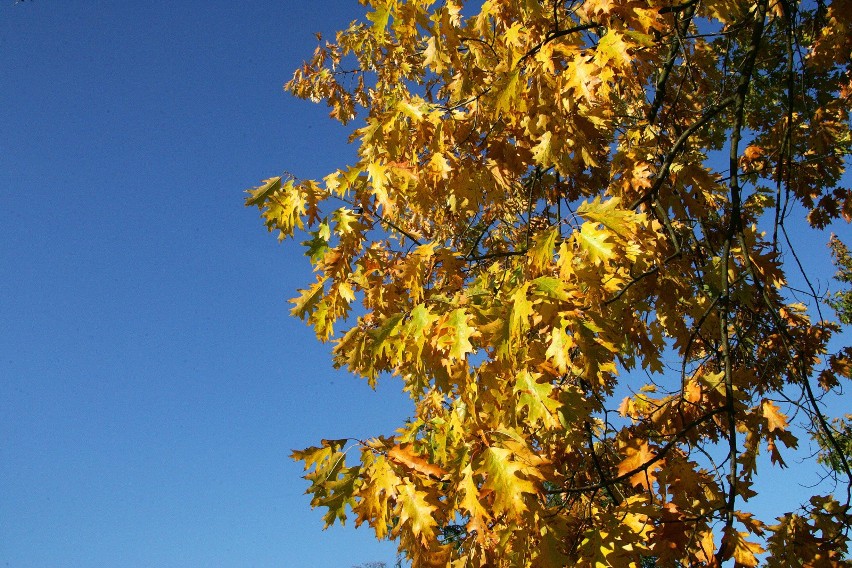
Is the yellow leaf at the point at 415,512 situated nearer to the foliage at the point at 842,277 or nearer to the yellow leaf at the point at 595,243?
the yellow leaf at the point at 595,243

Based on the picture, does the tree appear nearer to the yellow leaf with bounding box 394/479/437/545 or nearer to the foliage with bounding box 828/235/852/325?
the yellow leaf with bounding box 394/479/437/545

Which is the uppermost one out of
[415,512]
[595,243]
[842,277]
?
[842,277]

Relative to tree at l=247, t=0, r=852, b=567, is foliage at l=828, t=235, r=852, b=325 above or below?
above

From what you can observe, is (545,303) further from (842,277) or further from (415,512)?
(842,277)

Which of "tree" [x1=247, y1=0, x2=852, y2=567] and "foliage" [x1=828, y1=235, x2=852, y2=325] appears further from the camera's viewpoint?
"foliage" [x1=828, y1=235, x2=852, y2=325]

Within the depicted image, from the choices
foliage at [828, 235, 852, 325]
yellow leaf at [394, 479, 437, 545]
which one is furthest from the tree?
foliage at [828, 235, 852, 325]

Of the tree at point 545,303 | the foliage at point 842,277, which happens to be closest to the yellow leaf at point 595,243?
the tree at point 545,303

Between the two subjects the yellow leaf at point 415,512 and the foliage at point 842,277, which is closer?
the yellow leaf at point 415,512

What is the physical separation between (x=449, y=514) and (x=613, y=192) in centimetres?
245

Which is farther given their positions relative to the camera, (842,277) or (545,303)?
(842,277)

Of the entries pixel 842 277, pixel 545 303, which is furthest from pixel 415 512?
pixel 842 277

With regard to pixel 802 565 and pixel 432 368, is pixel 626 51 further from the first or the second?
pixel 802 565

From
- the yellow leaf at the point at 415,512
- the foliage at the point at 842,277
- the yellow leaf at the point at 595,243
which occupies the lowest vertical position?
the yellow leaf at the point at 415,512

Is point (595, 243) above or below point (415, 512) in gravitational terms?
above
